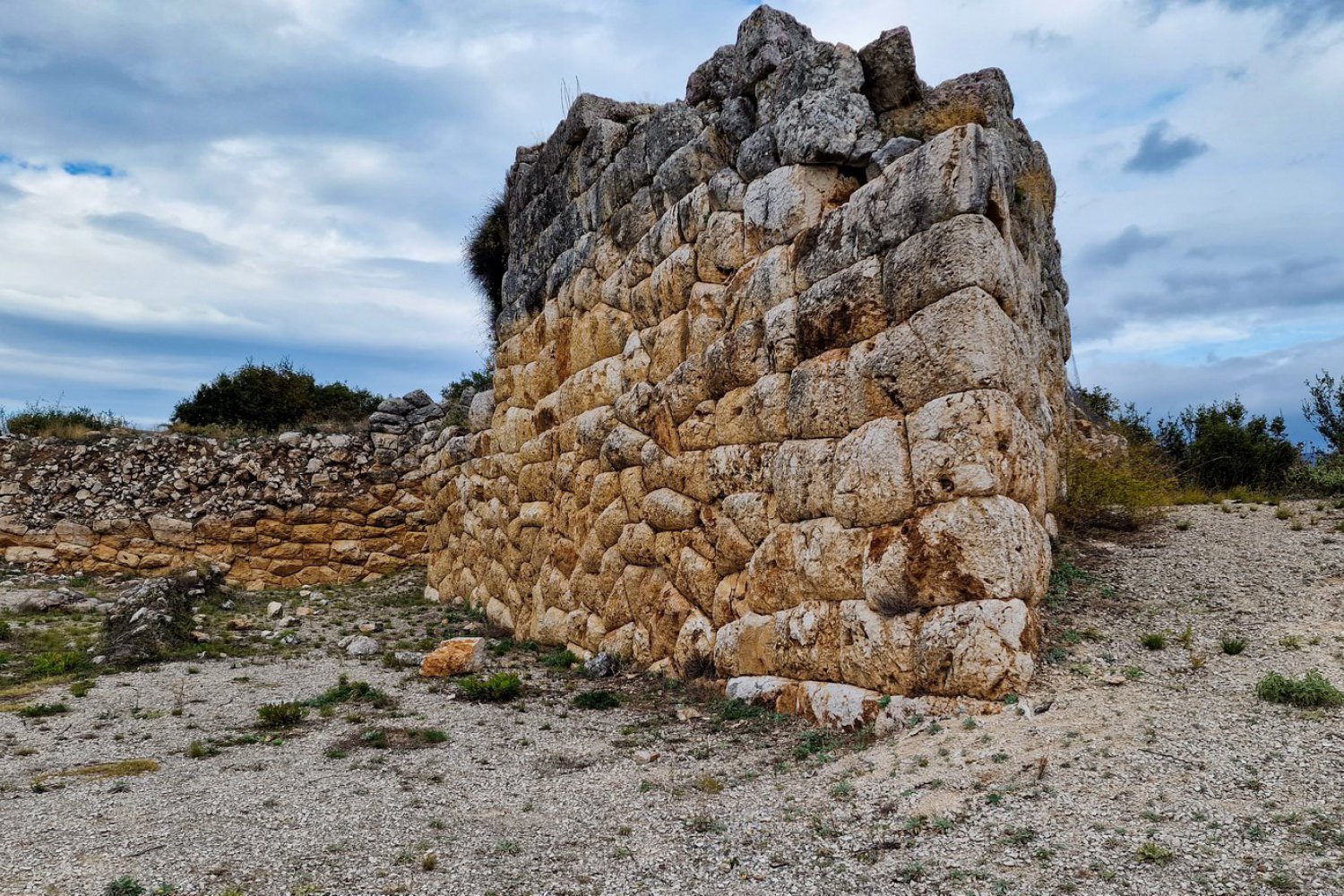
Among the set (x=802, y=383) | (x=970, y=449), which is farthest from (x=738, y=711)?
(x=970, y=449)

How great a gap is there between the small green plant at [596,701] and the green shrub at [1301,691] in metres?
4.62

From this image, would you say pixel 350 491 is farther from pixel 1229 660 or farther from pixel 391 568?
pixel 1229 660

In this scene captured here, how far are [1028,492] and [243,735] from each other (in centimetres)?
597

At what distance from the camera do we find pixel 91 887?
3.63 metres

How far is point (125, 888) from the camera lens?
3.61 m

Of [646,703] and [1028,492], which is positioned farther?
[646,703]

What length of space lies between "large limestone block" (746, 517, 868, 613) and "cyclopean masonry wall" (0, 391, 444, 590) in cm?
968

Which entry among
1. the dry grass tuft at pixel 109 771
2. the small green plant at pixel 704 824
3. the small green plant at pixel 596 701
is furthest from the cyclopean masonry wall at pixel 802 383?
the dry grass tuft at pixel 109 771

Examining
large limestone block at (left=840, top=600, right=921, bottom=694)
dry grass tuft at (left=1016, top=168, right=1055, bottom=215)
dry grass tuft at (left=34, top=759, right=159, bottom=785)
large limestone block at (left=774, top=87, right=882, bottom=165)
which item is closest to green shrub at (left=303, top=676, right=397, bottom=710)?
dry grass tuft at (left=34, top=759, right=159, bottom=785)

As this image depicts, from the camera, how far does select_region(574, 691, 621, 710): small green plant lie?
7.07 meters

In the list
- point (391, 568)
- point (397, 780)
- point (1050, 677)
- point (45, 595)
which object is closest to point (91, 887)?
point (397, 780)

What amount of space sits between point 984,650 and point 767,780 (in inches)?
59.8

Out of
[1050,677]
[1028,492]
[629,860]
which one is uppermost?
[1028,492]

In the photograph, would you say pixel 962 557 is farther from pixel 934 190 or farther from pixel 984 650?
pixel 934 190
